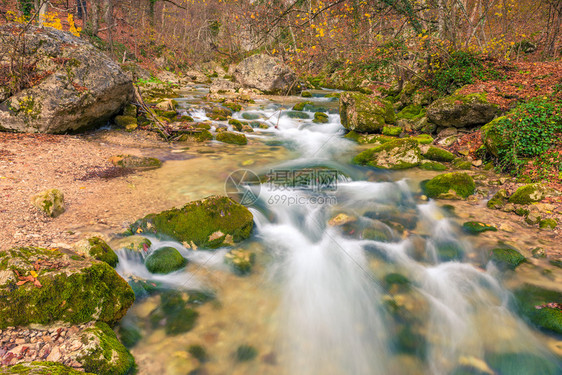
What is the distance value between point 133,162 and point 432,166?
28.2 ft

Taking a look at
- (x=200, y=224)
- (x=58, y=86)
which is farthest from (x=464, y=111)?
(x=58, y=86)

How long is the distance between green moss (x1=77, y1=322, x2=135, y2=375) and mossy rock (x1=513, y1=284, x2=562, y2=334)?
5093 mm

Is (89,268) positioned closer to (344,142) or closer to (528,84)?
(344,142)

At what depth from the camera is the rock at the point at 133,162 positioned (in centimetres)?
696

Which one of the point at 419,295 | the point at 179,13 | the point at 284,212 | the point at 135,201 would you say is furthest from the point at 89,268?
the point at 179,13

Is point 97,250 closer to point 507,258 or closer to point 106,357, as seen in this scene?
point 106,357

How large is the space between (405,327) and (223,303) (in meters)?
2.56

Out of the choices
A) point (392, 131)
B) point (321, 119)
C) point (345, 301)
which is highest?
point (321, 119)

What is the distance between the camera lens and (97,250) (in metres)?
3.60

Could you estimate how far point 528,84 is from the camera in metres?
9.17

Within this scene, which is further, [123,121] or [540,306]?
[123,121]

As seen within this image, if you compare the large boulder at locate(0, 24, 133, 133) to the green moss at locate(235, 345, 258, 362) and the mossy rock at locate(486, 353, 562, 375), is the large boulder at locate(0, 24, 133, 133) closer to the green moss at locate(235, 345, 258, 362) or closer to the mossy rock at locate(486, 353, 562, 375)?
the green moss at locate(235, 345, 258, 362)

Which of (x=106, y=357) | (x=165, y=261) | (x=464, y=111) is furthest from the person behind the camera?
(x=464, y=111)

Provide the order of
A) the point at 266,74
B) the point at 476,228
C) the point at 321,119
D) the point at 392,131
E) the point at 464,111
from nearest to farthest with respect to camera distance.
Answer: the point at 476,228 → the point at 464,111 → the point at 392,131 → the point at 321,119 → the point at 266,74
